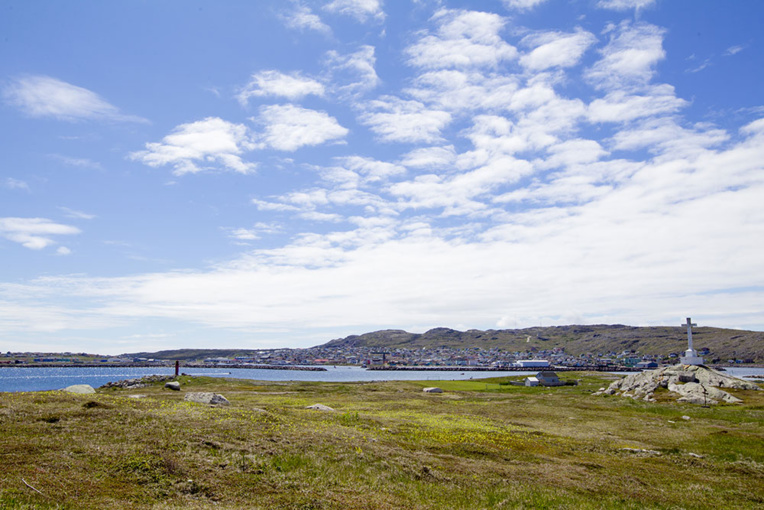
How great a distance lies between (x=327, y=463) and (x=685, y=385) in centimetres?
8740

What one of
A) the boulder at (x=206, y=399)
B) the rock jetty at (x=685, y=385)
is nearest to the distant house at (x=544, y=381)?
the rock jetty at (x=685, y=385)

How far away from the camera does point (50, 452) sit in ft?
65.4

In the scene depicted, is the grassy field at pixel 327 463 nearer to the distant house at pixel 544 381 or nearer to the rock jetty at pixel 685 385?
the rock jetty at pixel 685 385

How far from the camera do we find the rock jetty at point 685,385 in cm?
8062

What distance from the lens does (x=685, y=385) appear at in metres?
86.9

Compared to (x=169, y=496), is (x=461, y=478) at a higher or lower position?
lower

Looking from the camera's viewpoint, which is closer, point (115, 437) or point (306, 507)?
point (306, 507)

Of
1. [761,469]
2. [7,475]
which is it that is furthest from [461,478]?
[761,469]

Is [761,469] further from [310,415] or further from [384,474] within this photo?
[310,415]

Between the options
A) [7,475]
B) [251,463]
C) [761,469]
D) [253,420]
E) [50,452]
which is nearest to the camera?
[7,475]

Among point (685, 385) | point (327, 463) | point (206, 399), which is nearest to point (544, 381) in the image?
point (685, 385)

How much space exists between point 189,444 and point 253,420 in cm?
1012

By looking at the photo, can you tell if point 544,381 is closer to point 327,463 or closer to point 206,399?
point 206,399

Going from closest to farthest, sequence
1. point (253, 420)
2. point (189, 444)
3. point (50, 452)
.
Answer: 1. point (50, 452)
2. point (189, 444)
3. point (253, 420)
